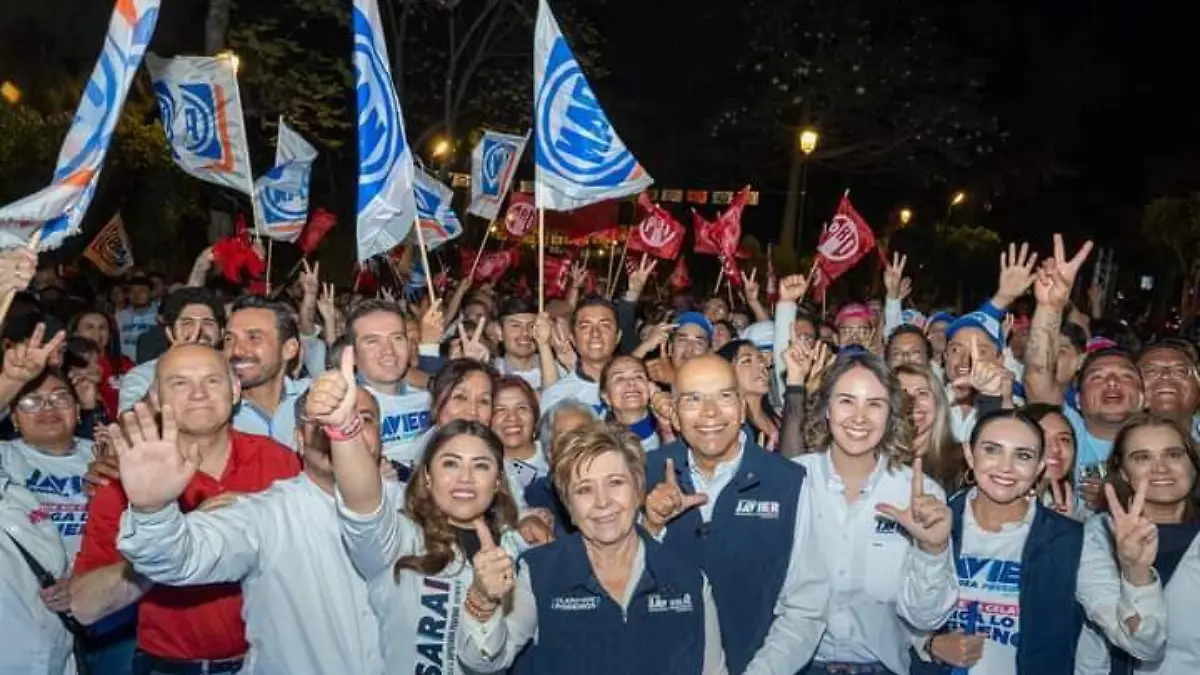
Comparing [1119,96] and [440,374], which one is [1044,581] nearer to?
[440,374]

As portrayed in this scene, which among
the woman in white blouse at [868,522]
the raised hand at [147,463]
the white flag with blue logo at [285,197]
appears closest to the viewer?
the raised hand at [147,463]

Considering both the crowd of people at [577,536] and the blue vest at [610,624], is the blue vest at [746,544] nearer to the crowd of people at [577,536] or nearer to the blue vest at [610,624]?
the crowd of people at [577,536]

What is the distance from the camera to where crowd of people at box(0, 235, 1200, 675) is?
4039 millimetres

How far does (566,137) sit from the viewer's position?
8.59 metres

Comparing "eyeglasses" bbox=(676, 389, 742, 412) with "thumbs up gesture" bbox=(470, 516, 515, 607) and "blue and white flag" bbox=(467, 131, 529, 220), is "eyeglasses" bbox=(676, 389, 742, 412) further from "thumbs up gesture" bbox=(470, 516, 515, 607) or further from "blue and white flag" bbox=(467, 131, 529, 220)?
"blue and white flag" bbox=(467, 131, 529, 220)

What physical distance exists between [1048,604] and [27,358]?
4.21m

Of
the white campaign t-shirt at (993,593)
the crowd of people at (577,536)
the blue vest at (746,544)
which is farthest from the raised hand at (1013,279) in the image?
the blue vest at (746,544)

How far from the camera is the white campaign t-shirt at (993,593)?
15.1ft

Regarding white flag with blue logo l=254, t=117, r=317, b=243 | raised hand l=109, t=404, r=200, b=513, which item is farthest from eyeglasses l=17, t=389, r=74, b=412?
white flag with blue logo l=254, t=117, r=317, b=243

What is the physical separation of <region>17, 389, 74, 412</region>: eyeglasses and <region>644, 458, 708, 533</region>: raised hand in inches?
114

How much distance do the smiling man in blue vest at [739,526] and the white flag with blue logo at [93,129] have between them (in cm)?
297

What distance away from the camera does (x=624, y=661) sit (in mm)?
4023

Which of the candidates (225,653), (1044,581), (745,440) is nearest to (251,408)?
(225,653)

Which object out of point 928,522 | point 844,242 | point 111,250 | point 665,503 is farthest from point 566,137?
point 111,250
